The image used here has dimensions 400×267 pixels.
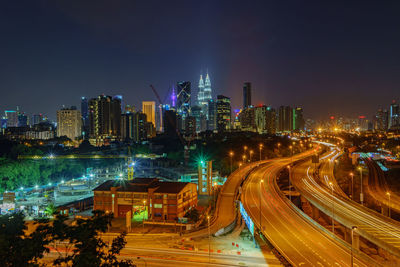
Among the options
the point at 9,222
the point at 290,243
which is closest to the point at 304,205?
the point at 290,243

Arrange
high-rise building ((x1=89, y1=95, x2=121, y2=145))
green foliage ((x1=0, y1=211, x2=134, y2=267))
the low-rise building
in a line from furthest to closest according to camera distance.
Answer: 1. high-rise building ((x1=89, y1=95, x2=121, y2=145))
2. the low-rise building
3. green foliage ((x1=0, y1=211, x2=134, y2=267))

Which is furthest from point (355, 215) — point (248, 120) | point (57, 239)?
point (248, 120)

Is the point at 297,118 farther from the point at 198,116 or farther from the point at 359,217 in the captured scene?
the point at 359,217

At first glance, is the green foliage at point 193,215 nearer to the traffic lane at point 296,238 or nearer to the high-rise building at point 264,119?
the traffic lane at point 296,238

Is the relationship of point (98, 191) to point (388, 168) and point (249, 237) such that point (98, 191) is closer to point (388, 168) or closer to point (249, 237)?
point (249, 237)

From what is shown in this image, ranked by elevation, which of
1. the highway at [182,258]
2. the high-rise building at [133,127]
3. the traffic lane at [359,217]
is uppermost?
the high-rise building at [133,127]

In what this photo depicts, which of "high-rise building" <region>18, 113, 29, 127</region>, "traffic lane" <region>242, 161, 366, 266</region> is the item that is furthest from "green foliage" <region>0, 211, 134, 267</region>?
"high-rise building" <region>18, 113, 29, 127</region>

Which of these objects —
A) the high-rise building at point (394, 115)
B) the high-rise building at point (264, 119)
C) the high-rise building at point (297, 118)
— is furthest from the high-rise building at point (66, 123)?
the high-rise building at point (394, 115)

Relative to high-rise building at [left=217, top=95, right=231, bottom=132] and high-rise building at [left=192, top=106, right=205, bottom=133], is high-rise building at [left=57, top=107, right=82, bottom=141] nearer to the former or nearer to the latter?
high-rise building at [left=192, top=106, right=205, bottom=133]
